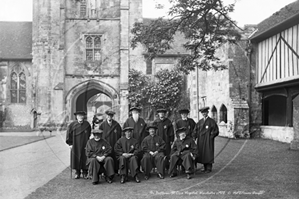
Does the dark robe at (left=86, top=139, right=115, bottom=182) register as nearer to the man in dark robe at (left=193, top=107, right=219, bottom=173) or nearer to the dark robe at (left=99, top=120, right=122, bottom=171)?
the dark robe at (left=99, top=120, right=122, bottom=171)

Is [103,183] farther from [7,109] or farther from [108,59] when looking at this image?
[7,109]

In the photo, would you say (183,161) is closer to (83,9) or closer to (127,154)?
(127,154)

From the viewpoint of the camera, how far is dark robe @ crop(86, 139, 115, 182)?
26.1 feet

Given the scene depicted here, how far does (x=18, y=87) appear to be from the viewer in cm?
3080

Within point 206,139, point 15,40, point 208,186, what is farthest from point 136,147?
point 15,40

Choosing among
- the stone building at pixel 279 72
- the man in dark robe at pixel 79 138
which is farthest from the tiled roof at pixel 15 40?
the man in dark robe at pixel 79 138

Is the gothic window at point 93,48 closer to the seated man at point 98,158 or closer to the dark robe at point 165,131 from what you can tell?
the dark robe at point 165,131

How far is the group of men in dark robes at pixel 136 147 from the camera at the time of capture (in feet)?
26.8

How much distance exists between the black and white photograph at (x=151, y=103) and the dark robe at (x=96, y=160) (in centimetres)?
2

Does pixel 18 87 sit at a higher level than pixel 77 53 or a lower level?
lower

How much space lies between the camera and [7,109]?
3030 centimetres

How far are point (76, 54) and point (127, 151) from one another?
63.8 feet

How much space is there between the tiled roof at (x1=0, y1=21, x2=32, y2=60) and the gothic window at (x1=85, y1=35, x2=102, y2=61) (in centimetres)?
605

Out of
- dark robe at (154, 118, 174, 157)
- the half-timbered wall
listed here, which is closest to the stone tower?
the half-timbered wall
